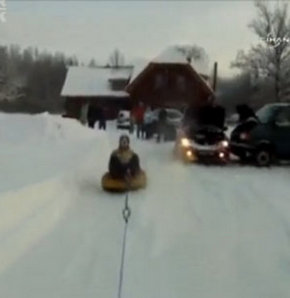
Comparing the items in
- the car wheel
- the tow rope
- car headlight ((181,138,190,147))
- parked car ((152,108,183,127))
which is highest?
parked car ((152,108,183,127))

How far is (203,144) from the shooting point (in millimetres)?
19859

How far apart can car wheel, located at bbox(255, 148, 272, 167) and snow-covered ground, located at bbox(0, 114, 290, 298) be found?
3.18m

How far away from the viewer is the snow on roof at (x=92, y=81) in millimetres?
66812

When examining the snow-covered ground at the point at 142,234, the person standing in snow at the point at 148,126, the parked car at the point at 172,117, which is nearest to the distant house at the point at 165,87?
the parked car at the point at 172,117

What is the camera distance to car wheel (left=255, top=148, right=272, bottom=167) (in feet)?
63.5

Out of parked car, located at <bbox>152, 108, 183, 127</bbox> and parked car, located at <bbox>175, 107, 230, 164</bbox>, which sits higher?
parked car, located at <bbox>152, 108, 183, 127</bbox>

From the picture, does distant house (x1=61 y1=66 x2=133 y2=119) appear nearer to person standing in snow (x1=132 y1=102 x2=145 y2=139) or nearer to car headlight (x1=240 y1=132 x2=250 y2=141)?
person standing in snow (x1=132 y1=102 x2=145 y2=139)

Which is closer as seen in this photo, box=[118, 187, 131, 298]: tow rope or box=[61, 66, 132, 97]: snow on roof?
box=[118, 187, 131, 298]: tow rope

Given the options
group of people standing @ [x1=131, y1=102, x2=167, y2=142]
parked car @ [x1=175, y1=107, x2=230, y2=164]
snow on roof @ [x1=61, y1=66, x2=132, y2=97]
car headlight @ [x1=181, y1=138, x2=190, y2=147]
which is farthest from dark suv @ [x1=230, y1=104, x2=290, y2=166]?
snow on roof @ [x1=61, y1=66, x2=132, y2=97]

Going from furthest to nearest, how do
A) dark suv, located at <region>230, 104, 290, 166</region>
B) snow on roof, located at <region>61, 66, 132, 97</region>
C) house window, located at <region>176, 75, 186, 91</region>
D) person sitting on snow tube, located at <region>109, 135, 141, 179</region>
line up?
1. snow on roof, located at <region>61, 66, 132, 97</region>
2. house window, located at <region>176, 75, 186, 91</region>
3. dark suv, located at <region>230, 104, 290, 166</region>
4. person sitting on snow tube, located at <region>109, 135, 141, 179</region>

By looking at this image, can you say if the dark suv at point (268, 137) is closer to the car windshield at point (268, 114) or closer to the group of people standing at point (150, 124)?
the car windshield at point (268, 114)

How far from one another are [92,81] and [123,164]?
185 ft

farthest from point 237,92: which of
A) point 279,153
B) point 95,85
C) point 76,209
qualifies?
point 76,209

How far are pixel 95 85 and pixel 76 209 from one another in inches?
2272
